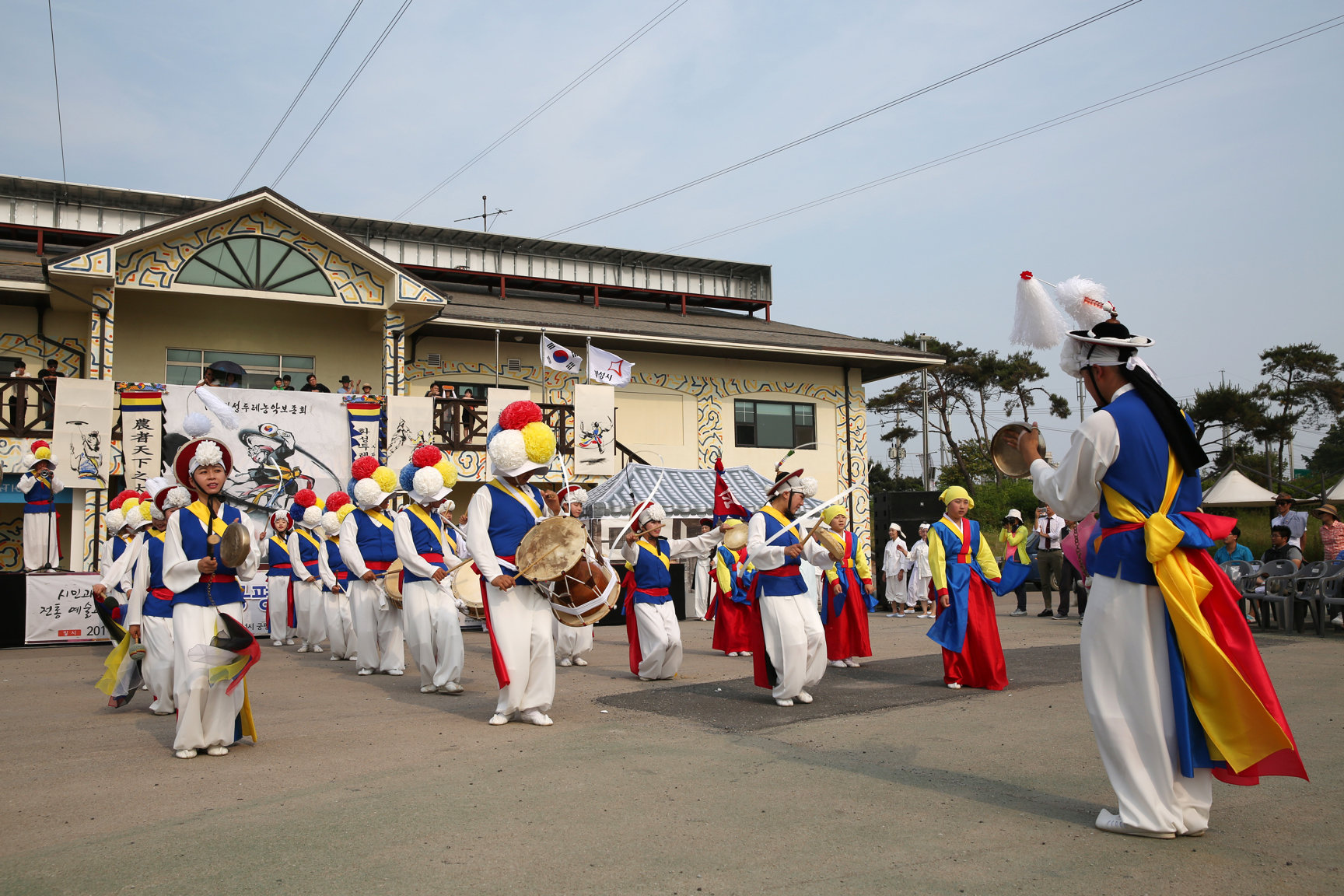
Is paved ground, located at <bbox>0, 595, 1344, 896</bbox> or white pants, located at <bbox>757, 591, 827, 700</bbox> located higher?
white pants, located at <bbox>757, 591, 827, 700</bbox>

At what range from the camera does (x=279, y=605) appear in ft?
47.3

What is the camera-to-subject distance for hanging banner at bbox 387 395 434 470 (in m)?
17.5

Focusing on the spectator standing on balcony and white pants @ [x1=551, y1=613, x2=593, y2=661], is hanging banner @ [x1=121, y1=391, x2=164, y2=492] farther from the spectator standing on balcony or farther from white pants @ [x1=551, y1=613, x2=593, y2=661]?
the spectator standing on balcony

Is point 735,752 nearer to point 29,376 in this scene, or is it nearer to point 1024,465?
point 1024,465

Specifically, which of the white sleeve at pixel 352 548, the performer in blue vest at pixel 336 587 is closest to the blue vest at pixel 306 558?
the performer in blue vest at pixel 336 587

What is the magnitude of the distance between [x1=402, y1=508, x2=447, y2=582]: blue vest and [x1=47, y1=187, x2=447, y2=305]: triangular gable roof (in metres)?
9.84

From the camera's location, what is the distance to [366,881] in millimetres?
3586

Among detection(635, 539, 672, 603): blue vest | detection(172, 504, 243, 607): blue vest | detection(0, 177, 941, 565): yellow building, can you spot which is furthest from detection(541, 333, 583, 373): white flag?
detection(172, 504, 243, 607): blue vest

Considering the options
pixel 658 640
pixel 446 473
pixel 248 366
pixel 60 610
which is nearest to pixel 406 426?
pixel 248 366

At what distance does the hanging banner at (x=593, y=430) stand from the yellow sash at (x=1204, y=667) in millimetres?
15640

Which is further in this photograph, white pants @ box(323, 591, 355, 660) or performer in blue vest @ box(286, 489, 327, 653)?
performer in blue vest @ box(286, 489, 327, 653)

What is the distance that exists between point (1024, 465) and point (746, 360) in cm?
1902

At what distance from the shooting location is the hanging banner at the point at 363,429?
56.9 ft

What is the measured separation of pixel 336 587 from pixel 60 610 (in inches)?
206
